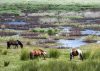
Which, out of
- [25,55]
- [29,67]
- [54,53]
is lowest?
[54,53]

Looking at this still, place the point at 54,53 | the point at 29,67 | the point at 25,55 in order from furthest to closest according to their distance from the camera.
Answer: the point at 54,53
the point at 25,55
the point at 29,67

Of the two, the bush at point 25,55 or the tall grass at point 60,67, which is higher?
the tall grass at point 60,67

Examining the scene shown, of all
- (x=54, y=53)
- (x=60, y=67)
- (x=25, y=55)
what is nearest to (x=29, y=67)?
(x=60, y=67)

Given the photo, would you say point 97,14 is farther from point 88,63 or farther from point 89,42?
point 88,63

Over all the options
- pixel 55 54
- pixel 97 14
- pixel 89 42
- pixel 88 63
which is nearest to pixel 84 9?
pixel 97 14

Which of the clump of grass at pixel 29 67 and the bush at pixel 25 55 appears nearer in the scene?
the clump of grass at pixel 29 67

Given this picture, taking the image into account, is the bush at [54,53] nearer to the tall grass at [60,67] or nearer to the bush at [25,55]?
the bush at [25,55]

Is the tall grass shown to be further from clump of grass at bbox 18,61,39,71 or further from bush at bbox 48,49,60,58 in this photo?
bush at bbox 48,49,60,58

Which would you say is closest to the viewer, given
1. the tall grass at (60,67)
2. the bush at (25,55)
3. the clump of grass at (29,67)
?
the tall grass at (60,67)

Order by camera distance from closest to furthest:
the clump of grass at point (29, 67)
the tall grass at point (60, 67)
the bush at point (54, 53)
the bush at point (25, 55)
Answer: the tall grass at point (60, 67), the clump of grass at point (29, 67), the bush at point (25, 55), the bush at point (54, 53)

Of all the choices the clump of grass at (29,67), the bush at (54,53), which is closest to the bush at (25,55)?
the bush at (54,53)

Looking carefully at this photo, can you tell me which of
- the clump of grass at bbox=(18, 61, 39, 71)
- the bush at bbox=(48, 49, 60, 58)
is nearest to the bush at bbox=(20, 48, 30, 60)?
the bush at bbox=(48, 49, 60, 58)

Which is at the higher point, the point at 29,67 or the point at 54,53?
the point at 29,67

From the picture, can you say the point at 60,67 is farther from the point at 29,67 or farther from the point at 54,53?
the point at 54,53
